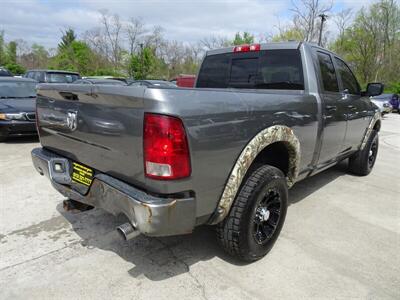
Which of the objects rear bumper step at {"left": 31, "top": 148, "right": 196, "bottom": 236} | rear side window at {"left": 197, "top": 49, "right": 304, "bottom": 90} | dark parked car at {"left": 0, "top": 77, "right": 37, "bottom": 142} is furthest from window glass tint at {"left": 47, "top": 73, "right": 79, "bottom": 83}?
rear bumper step at {"left": 31, "top": 148, "right": 196, "bottom": 236}

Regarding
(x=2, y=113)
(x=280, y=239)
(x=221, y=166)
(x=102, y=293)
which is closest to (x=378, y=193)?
(x=280, y=239)

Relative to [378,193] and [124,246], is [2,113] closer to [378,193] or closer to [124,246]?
[124,246]

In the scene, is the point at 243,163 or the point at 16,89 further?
the point at 16,89

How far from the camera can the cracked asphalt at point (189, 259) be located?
254 centimetres

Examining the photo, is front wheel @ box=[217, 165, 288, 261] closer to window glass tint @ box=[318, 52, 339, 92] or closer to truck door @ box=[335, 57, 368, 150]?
window glass tint @ box=[318, 52, 339, 92]

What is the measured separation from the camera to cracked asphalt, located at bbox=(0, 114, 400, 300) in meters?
2.54

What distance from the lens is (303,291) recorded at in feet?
8.39

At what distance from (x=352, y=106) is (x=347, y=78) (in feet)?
1.47

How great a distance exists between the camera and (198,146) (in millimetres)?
2182

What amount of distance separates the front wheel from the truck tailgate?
0.87 m

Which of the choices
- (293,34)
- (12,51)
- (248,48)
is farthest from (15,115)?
(12,51)

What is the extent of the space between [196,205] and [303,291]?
3.65 feet

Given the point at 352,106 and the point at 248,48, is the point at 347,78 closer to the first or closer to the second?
the point at 352,106

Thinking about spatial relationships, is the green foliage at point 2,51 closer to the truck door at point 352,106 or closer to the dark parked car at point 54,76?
the dark parked car at point 54,76
